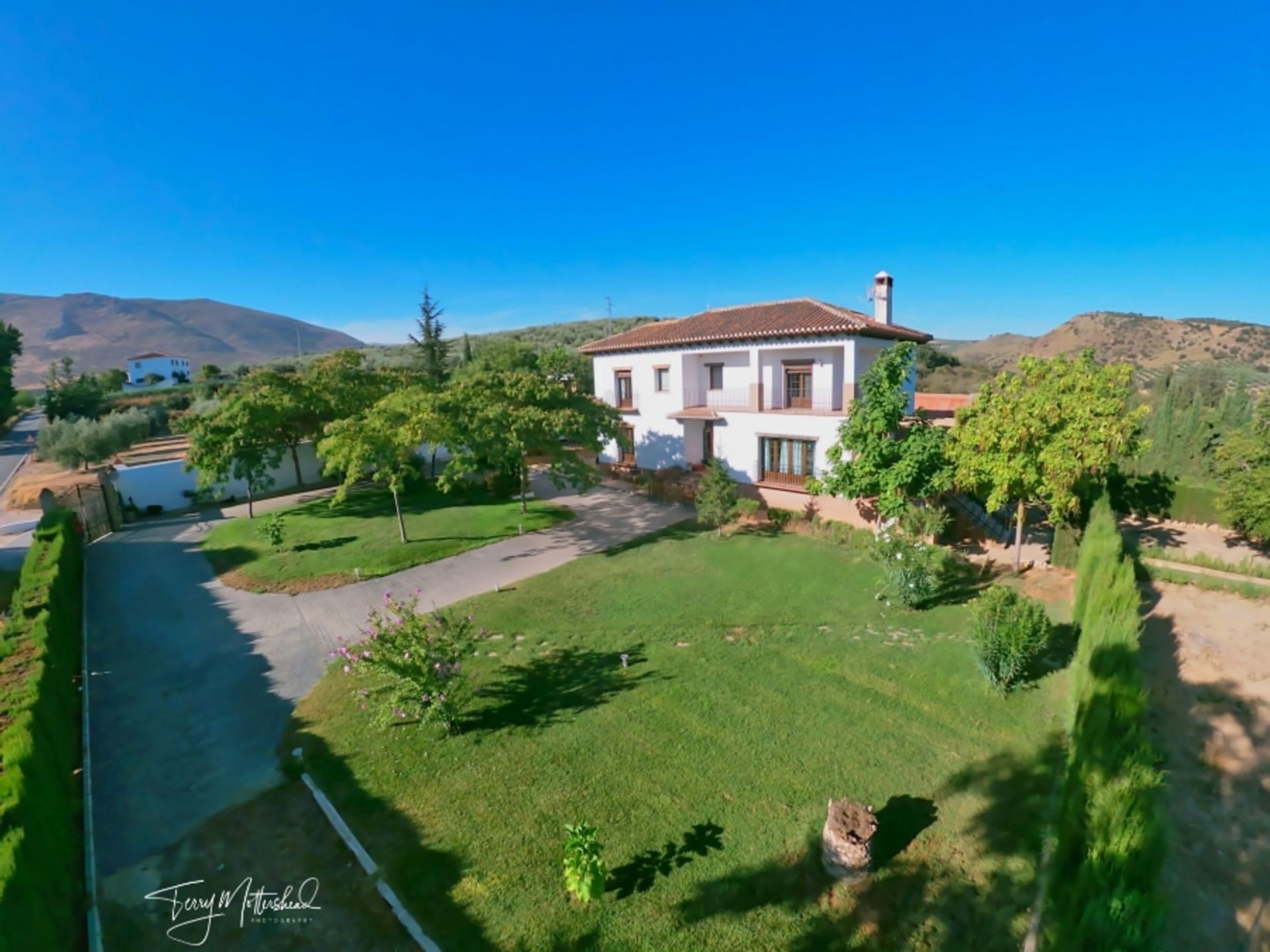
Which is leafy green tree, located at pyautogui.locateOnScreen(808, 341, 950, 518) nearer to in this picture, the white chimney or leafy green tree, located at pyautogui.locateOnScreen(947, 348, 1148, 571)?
leafy green tree, located at pyautogui.locateOnScreen(947, 348, 1148, 571)

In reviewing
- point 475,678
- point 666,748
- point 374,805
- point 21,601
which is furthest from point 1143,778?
point 21,601

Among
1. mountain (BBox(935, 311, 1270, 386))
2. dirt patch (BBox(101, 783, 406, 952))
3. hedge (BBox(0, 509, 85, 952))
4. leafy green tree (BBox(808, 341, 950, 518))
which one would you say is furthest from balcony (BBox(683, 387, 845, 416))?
mountain (BBox(935, 311, 1270, 386))

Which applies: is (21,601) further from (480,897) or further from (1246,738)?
(1246,738)

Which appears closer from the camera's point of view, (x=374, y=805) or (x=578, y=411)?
(x=374, y=805)

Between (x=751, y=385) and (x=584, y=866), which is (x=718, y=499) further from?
(x=584, y=866)

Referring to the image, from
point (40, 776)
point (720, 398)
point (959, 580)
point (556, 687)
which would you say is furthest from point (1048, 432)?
point (40, 776)

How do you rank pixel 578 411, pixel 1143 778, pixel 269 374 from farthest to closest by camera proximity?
pixel 269 374, pixel 578 411, pixel 1143 778

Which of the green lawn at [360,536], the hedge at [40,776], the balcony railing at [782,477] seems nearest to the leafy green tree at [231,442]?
the green lawn at [360,536]

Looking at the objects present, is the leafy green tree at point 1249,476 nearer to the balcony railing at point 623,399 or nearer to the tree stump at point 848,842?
the tree stump at point 848,842
